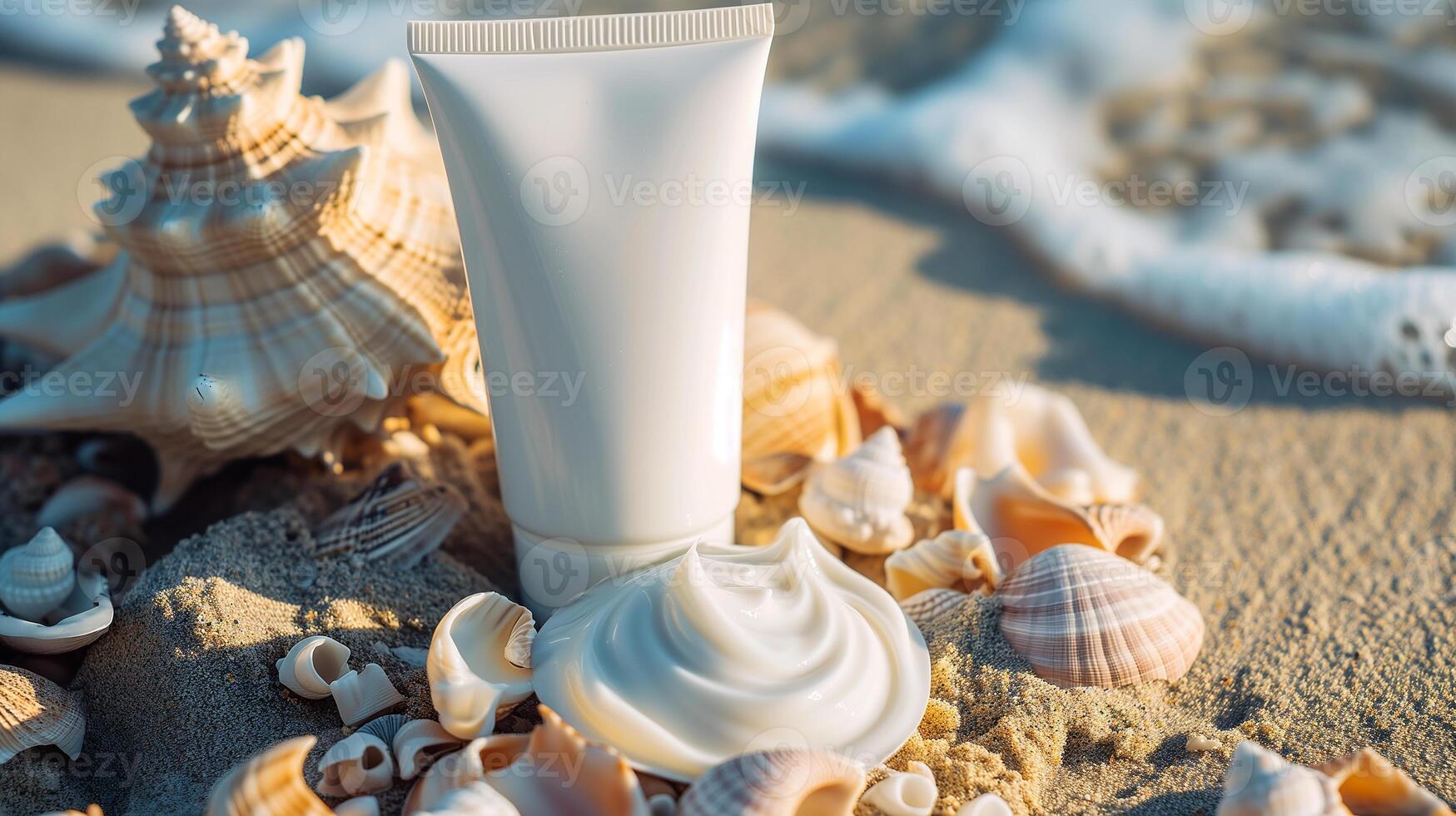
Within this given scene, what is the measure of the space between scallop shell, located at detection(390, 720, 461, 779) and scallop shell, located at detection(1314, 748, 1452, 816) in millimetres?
833

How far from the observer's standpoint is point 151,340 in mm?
1425

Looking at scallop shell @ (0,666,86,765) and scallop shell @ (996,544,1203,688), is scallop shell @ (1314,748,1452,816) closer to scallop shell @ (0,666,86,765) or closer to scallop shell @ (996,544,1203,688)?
scallop shell @ (996,544,1203,688)

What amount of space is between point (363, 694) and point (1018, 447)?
1077mm

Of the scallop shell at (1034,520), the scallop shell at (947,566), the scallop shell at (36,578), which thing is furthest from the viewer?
the scallop shell at (1034,520)

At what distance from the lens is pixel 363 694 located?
1.09 meters

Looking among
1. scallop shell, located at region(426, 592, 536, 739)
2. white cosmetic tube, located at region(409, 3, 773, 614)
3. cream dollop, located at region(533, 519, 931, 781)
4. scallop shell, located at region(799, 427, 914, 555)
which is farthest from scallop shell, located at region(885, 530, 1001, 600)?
scallop shell, located at region(426, 592, 536, 739)

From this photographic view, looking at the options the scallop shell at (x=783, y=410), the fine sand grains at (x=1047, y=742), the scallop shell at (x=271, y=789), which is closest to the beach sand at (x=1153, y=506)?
the fine sand grains at (x=1047, y=742)

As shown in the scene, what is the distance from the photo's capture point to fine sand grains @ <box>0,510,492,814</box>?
3.50ft

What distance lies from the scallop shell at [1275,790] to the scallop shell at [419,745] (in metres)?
0.73

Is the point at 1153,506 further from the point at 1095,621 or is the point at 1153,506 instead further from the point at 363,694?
the point at 363,694

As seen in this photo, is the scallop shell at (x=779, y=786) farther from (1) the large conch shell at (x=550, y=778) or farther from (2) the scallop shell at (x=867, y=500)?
(2) the scallop shell at (x=867, y=500)

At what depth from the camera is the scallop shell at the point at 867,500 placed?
1419mm

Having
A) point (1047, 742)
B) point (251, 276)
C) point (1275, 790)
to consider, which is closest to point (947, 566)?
point (1047, 742)

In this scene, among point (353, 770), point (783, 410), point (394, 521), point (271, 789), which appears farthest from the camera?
point (783, 410)
